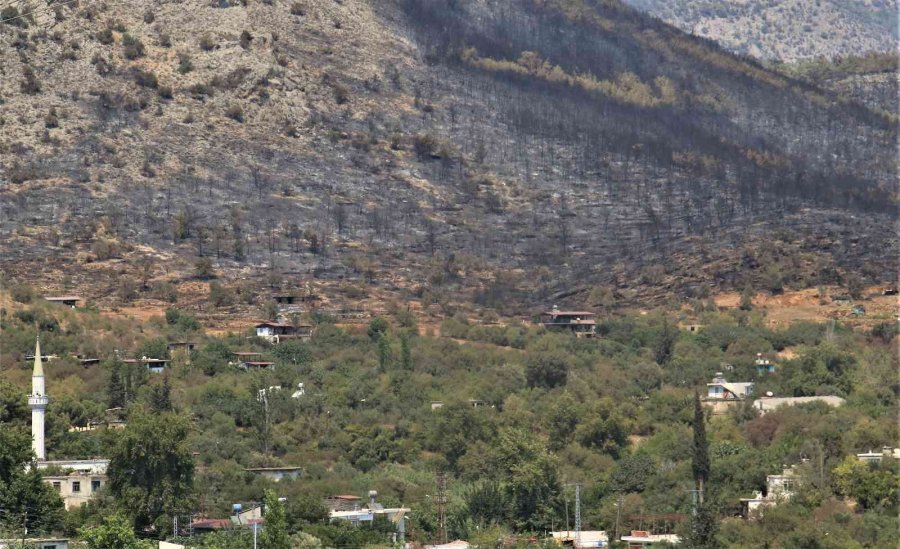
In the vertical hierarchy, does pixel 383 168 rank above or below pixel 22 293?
above

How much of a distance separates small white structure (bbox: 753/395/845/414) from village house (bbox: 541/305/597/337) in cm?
1605

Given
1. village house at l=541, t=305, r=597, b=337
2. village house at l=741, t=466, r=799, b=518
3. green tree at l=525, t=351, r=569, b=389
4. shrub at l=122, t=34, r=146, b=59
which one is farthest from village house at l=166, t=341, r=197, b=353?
shrub at l=122, t=34, r=146, b=59

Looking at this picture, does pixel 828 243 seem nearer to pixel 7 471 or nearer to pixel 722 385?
pixel 722 385

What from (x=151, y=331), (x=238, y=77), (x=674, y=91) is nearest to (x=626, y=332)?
(x=151, y=331)

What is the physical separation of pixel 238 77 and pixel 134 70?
5264 millimetres

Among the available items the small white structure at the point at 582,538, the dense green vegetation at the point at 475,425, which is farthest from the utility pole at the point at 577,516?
the dense green vegetation at the point at 475,425

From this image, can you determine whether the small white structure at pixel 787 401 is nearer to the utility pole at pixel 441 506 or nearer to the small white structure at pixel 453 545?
the utility pole at pixel 441 506

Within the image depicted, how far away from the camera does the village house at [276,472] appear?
8269 centimetres

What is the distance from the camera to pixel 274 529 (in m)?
66.2

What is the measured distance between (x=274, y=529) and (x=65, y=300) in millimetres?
42695

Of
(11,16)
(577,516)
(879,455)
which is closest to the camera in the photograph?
(577,516)

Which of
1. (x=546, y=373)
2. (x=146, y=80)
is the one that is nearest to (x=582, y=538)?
(x=546, y=373)

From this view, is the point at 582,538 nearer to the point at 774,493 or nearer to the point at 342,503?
the point at 774,493

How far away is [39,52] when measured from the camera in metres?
129
